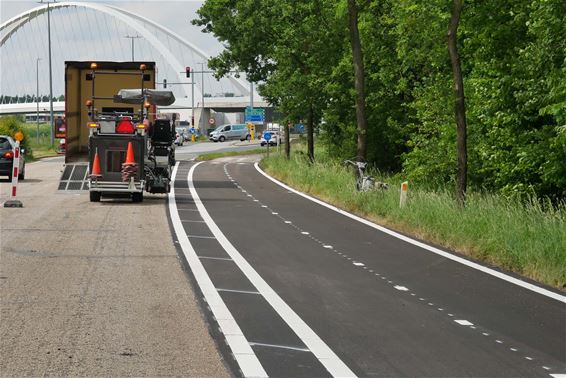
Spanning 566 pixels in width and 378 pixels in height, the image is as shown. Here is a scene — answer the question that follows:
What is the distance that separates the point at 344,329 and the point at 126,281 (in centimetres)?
381

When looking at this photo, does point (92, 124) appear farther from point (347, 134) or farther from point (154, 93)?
point (347, 134)

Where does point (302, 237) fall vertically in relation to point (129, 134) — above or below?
below

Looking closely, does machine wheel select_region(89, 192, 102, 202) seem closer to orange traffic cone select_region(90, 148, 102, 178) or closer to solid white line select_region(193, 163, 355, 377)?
orange traffic cone select_region(90, 148, 102, 178)

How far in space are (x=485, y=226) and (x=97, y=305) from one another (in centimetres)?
732

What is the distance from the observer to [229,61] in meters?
53.5

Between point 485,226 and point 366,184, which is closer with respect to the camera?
point 485,226

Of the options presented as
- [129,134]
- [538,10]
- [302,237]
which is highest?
[538,10]

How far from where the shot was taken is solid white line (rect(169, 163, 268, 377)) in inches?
296

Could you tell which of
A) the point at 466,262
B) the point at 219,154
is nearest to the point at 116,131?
the point at 466,262

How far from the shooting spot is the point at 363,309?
33.2ft

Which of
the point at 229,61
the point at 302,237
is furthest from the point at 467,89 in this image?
the point at 229,61

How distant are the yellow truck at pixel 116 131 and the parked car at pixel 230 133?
256 feet

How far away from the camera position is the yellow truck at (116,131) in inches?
993

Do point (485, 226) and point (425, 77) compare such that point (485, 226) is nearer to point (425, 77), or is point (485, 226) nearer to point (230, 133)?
point (425, 77)
